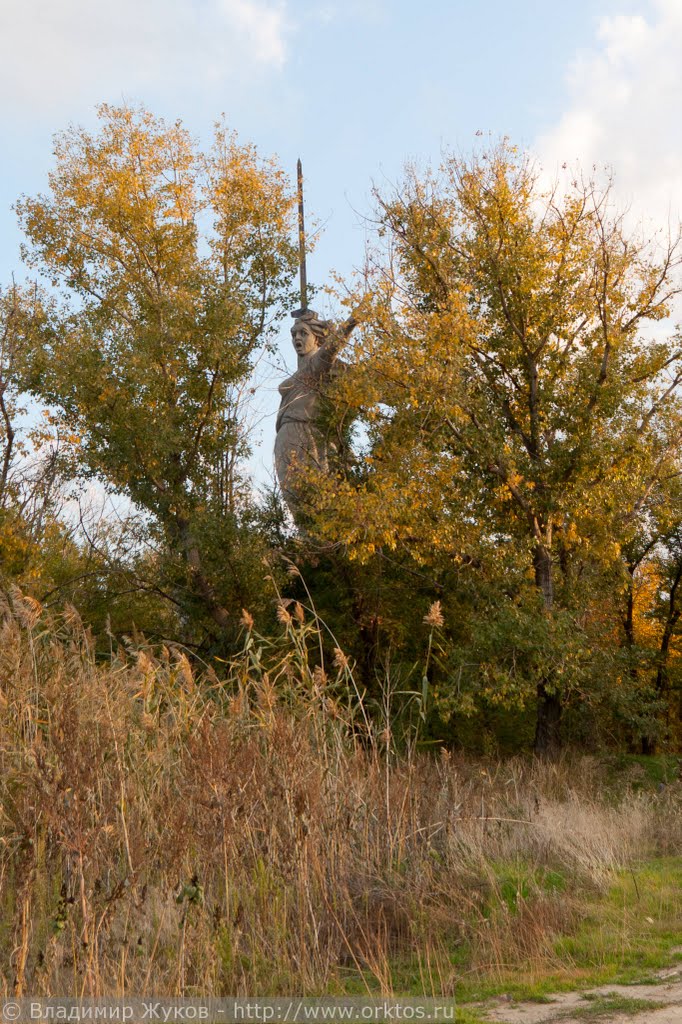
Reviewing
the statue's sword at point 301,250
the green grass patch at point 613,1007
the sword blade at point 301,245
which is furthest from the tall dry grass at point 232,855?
the sword blade at point 301,245

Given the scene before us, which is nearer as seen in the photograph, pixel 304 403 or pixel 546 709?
pixel 546 709

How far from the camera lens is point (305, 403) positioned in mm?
17922

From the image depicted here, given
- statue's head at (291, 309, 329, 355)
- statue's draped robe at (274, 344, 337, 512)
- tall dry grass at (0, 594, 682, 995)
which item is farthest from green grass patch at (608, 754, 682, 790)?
statue's head at (291, 309, 329, 355)

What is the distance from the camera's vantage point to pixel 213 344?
1805cm

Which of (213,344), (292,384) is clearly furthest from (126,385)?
(292,384)

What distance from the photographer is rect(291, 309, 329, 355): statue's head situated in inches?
717

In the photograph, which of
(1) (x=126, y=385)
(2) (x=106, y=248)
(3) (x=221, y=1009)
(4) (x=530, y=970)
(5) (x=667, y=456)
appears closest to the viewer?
(3) (x=221, y=1009)

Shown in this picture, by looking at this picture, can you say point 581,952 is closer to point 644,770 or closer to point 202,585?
point 644,770

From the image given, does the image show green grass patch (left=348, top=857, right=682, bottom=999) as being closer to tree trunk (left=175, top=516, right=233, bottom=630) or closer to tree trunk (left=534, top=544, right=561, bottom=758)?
tree trunk (left=534, top=544, right=561, bottom=758)

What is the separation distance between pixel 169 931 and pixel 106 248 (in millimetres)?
17218

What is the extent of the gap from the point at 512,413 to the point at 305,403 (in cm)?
354

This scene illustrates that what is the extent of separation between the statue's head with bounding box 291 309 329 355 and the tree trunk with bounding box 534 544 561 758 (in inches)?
207

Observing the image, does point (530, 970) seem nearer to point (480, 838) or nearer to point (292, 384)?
point (480, 838)

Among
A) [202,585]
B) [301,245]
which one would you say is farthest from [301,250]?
[202,585]
